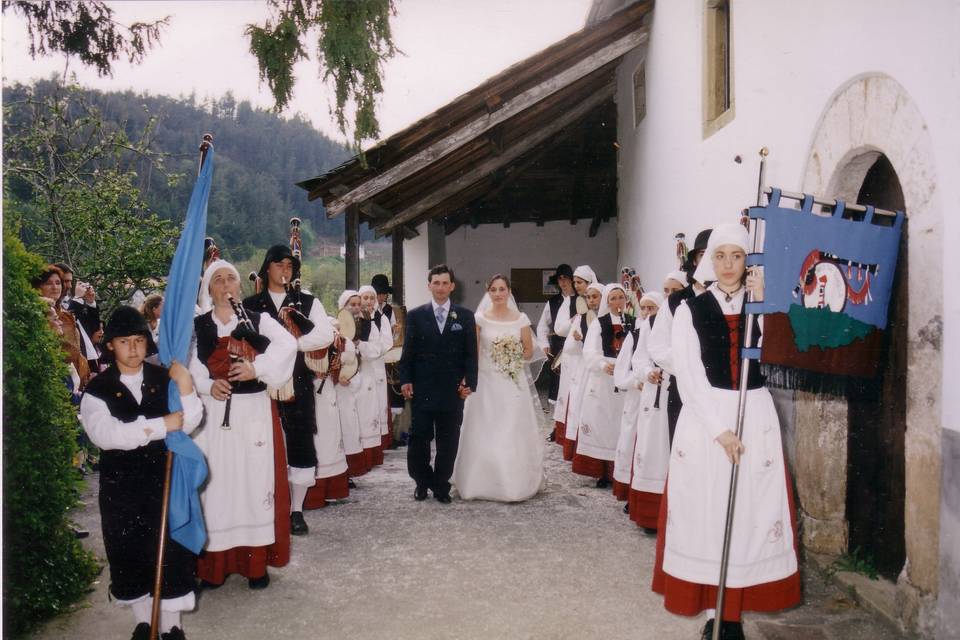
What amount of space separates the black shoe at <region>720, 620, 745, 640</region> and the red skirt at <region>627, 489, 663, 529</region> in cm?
191

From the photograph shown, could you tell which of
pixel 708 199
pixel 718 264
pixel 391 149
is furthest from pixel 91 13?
pixel 708 199

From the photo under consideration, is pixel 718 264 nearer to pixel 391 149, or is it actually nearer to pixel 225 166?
pixel 391 149

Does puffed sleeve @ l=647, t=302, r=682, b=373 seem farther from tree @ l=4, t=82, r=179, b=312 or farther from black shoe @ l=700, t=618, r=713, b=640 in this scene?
tree @ l=4, t=82, r=179, b=312

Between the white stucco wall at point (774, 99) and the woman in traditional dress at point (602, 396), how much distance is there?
125 centimetres

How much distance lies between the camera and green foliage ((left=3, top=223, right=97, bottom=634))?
3.55 metres

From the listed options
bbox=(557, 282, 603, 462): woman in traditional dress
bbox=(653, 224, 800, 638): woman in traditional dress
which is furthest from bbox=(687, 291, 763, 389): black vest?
bbox=(557, 282, 603, 462): woman in traditional dress

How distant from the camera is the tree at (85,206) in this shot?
26.6 feet

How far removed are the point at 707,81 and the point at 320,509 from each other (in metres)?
5.23

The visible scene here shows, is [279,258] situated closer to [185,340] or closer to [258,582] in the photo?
[185,340]

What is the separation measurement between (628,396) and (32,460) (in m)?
4.38

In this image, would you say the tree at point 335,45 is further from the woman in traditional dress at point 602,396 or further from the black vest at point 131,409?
the woman in traditional dress at point 602,396

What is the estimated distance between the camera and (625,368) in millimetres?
6207

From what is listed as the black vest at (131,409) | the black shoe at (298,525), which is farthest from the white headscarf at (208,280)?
the black shoe at (298,525)

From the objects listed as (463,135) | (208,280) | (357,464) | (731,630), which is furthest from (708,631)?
(463,135)
